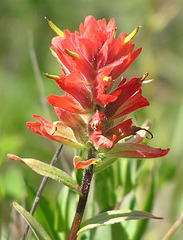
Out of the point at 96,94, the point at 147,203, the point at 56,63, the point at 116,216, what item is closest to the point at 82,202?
the point at 116,216

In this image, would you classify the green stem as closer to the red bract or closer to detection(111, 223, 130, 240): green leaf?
the red bract

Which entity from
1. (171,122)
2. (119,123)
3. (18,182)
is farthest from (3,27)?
(119,123)

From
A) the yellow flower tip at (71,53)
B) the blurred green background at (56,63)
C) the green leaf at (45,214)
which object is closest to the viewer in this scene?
the yellow flower tip at (71,53)

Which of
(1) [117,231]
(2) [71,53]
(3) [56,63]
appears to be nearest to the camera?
(2) [71,53]

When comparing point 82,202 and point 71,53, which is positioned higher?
point 71,53

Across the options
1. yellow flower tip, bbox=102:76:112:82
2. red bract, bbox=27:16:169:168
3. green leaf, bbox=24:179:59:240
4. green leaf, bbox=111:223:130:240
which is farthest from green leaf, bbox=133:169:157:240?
yellow flower tip, bbox=102:76:112:82

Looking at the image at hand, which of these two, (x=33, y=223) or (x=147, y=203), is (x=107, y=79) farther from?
(x=147, y=203)

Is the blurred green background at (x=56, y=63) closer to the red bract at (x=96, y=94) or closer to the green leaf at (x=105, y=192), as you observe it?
the green leaf at (x=105, y=192)

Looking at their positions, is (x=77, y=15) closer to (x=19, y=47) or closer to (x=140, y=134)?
(x=19, y=47)

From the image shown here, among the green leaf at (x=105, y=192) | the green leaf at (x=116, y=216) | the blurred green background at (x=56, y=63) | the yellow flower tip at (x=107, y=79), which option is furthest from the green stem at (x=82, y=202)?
the blurred green background at (x=56, y=63)
